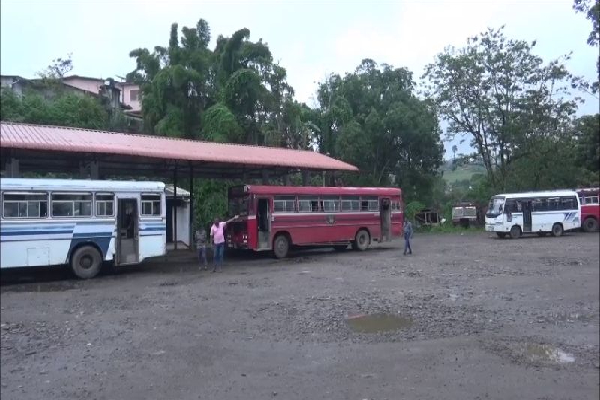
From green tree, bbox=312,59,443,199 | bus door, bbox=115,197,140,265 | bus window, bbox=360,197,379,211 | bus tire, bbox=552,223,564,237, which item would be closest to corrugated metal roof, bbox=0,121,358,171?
bus door, bbox=115,197,140,265

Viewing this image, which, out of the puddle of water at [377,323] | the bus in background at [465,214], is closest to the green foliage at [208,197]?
the puddle of water at [377,323]

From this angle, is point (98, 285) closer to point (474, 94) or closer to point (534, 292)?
point (534, 292)

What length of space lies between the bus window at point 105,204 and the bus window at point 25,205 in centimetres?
148

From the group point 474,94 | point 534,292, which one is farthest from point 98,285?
point 474,94

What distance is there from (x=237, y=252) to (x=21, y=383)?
12.6 metres

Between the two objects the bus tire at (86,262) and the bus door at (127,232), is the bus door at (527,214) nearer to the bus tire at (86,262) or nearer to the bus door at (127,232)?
the bus door at (127,232)

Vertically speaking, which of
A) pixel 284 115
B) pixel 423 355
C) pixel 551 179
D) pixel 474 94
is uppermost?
pixel 474 94

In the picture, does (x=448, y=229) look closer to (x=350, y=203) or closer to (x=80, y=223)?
(x=350, y=203)

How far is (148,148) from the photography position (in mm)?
12148

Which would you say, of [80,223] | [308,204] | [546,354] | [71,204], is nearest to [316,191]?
[308,204]

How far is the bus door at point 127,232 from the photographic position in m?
9.33

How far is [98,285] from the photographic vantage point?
9.17m

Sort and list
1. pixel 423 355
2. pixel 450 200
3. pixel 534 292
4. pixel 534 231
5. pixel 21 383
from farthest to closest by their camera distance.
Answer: pixel 450 200 → pixel 534 231 → pixel 534 292 → pixel 423 355 → pixel 21 383

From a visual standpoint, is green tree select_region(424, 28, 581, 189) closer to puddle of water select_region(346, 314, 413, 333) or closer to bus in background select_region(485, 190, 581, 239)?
bus in background select_region(485, 190, 581, 239)
